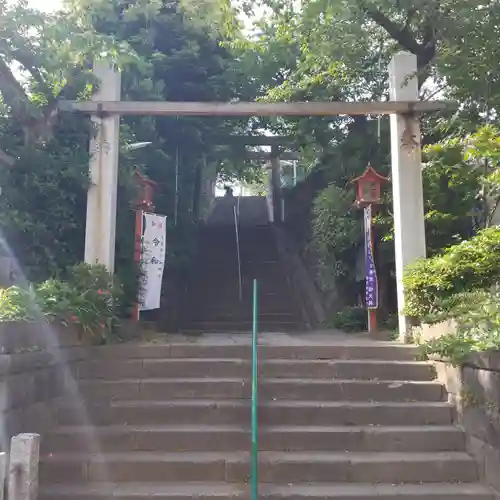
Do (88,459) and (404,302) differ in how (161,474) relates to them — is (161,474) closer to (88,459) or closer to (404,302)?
(88,459)

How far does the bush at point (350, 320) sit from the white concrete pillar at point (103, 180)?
14.2 ft

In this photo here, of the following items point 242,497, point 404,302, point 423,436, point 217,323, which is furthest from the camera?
point 217,323

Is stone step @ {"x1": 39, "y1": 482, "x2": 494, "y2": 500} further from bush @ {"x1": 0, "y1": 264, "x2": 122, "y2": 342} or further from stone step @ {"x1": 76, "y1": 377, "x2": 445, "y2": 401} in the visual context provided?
bush @ {"x1": 0, "y1": 264, "x2": 122, "y2": 342}

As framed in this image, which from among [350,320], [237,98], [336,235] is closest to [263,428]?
[350,320]

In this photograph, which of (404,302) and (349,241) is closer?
(404,302)

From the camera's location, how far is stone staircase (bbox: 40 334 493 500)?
14.5 ft

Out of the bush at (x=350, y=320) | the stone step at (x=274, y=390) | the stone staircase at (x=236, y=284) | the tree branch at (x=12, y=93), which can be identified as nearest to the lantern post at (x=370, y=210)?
the bush at (x=350, y=320)

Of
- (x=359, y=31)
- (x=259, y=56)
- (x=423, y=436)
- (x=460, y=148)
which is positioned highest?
(x=259, y=56)

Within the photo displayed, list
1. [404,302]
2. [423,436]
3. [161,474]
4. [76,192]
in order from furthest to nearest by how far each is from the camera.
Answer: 1. [76,192]
2. [404,302]
3. [423,436]
4. [161,474]

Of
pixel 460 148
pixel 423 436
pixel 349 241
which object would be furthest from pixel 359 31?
pixel 423 436

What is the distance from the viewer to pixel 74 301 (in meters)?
6.17

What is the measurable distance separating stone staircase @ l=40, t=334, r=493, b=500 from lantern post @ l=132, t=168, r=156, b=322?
2.11 metres

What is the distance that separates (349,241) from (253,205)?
12400 mm

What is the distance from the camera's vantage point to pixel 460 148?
7.98 metres
